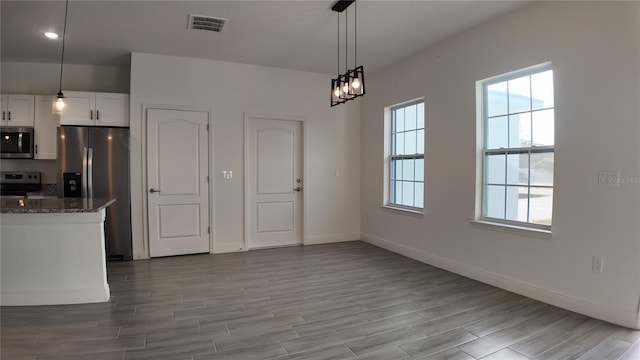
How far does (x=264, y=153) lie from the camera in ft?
17.8

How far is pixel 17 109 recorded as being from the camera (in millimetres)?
4734

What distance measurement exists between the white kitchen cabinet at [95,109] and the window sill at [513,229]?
15.6ft

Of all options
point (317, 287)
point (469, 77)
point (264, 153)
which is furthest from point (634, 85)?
point (264, 153)

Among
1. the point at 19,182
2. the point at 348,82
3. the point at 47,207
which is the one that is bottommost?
the point at 47,207

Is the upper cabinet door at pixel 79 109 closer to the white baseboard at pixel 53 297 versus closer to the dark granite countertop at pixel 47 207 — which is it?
the dark granite countertop at pixel 47 207

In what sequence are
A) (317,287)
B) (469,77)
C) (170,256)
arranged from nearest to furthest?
(317,287) < (469,77) < (170,256)

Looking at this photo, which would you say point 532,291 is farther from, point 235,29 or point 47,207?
point 47,207

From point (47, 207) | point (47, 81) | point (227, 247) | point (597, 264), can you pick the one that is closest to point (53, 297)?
point (47, 207)

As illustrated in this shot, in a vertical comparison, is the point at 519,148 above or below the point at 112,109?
below

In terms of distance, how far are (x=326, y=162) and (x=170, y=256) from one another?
281cm

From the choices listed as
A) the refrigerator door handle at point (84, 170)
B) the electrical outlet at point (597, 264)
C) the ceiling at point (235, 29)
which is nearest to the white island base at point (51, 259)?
the refrigerator door handle at point (84, 170)

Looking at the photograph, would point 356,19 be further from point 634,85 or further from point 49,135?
point 49,135

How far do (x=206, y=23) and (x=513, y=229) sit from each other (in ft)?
12.9

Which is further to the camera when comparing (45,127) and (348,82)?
(45,127)
